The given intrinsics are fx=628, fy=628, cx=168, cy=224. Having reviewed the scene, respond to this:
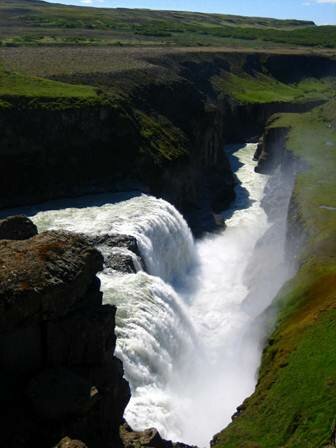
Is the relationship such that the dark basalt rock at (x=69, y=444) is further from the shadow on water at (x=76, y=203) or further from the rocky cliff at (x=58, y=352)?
the shadow on water at (x=76, y=203)

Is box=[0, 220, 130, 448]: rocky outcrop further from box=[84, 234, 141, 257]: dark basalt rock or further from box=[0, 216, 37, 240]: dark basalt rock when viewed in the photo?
box=[84, 234, 141, 257]: dark basalt rock

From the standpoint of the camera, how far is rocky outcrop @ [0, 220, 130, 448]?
2169cm

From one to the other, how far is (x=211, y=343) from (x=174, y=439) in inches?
538

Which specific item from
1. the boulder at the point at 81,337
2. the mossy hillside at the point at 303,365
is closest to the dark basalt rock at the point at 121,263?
the mossy hillside at the point at 303,365

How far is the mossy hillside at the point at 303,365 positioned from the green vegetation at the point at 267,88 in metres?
75.4

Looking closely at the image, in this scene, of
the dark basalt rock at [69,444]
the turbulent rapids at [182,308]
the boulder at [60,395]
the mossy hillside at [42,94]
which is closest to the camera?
the dark basalt rock at [69,444]

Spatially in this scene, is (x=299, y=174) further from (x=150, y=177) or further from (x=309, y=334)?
(x=309, y=334)

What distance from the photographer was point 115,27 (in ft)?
650

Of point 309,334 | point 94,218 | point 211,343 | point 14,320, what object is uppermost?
point 14,320

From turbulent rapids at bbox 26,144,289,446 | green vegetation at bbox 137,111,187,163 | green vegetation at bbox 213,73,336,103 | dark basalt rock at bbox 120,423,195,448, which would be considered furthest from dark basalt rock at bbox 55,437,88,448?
green vegetation at bbox 213,73,336,103

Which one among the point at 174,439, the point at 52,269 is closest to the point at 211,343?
the point at 174,439

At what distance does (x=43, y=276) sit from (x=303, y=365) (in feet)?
42.8

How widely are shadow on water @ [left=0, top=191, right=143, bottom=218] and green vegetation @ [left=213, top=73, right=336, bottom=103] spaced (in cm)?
6318

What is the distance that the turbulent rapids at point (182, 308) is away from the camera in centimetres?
3456
